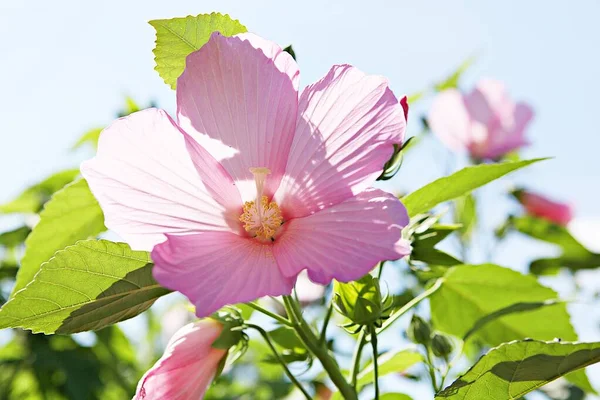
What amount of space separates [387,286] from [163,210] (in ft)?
1.00

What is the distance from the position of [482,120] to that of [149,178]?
6.67 ft

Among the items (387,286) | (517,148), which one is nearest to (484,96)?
(517,148)

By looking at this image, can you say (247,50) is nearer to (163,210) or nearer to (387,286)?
(163,210)

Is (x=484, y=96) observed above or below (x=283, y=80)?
below

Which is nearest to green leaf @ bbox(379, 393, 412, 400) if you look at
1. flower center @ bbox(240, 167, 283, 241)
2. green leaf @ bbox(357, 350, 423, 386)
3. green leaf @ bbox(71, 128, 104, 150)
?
green leaf @ bbox(357, 350, 423, 386)

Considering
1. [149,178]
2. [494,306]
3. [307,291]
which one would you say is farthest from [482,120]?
[149,178]

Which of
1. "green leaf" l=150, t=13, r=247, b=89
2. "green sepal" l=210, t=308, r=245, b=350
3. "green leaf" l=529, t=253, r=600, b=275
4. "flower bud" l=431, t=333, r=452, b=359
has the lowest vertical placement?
"green leaf" l=529, t=253, r=600, b=275

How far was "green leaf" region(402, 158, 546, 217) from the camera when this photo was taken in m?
0.98

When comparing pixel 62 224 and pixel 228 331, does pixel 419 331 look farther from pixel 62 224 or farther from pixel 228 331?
pixel 62 224

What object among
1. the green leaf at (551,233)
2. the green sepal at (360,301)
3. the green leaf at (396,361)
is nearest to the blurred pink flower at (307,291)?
the green leaf at (396,361)

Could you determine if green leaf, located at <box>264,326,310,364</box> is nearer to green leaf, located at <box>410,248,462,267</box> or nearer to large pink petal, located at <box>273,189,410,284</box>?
green leaf, located at <box>410,248,462,267</box>

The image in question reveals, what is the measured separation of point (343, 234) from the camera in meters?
0.75

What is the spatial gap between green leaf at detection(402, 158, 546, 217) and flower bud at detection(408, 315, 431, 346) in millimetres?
302

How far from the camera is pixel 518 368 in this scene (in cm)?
76
